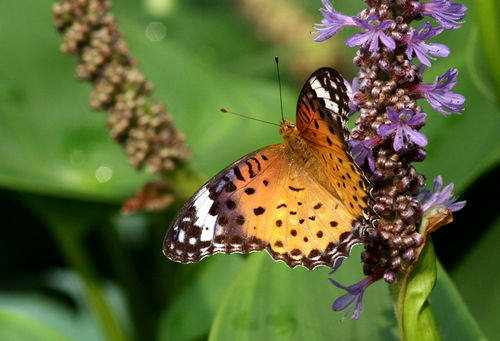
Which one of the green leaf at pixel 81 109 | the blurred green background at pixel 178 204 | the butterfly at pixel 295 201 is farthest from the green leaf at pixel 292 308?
the green leaf at pixel 81 109

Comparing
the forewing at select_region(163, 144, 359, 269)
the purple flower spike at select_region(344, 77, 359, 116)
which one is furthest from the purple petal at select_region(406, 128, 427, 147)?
the forewing at select_region(163, 144, 359, 269)

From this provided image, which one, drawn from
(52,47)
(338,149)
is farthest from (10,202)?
(338,149)

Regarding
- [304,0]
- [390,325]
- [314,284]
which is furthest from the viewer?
[304,0]

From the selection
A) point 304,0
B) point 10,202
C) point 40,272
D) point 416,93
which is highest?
point 304,0

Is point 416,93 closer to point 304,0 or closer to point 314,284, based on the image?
point 314,284

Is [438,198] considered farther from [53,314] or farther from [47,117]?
[53,314]
